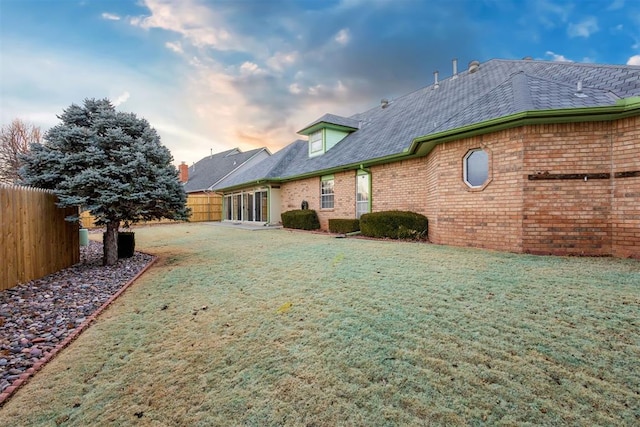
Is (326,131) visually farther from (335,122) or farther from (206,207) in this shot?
(206,207)

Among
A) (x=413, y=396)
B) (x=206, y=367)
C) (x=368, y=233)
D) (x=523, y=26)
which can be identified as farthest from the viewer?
(x=523, y=26)

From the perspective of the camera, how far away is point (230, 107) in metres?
13.4

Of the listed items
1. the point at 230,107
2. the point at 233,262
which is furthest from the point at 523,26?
the point at 233,262

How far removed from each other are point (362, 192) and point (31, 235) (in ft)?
33.4

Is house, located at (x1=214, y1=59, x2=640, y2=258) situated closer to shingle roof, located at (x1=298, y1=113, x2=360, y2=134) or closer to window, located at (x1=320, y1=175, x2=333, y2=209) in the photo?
window, located at (x1=320, y1=175, x2=333, y2=209)

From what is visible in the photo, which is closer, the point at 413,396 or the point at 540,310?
the point at 413,396

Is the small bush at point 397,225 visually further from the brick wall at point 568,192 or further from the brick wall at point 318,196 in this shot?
the brick wall at point 568,192

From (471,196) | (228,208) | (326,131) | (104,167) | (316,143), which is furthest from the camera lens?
(228,208)

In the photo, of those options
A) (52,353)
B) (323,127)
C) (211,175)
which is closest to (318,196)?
(323,127)

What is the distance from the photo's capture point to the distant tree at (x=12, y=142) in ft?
70.9

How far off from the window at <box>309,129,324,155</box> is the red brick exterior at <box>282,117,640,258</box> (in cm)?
970

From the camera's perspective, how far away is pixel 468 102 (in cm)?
1054

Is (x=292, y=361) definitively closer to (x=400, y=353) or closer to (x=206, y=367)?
(x=206, y=367)

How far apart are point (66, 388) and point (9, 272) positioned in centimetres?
410
